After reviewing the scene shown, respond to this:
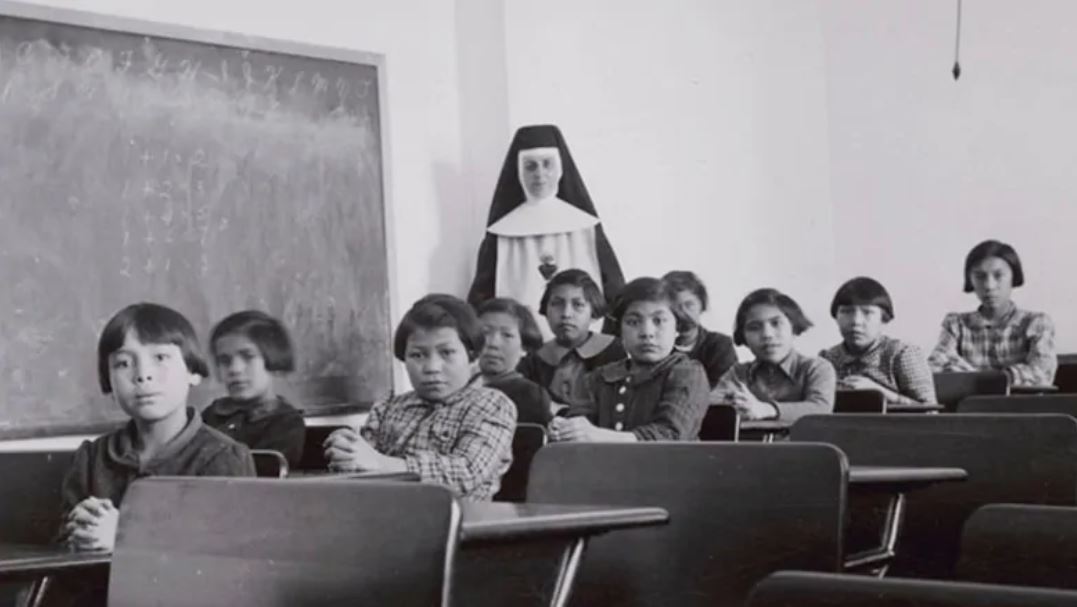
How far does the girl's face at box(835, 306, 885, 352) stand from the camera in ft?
20.9

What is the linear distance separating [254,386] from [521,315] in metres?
1.40

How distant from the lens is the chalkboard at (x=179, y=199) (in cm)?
481

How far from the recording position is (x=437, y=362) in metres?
3.66

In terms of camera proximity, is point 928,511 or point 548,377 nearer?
point 928,511

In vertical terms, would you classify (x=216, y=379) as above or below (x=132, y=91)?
below

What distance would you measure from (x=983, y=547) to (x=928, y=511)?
4.64ft

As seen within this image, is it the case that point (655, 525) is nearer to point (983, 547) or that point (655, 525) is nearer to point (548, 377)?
point (983, 547)

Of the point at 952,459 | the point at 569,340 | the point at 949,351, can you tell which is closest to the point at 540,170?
the point at 569,340

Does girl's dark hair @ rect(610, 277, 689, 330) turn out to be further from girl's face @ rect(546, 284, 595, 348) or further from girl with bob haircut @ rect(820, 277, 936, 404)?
girl with bob haircut @ rect(820, 277, 936, 404)

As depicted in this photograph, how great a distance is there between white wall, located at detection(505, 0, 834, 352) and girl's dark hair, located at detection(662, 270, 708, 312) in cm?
28

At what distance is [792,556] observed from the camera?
1.83 meters

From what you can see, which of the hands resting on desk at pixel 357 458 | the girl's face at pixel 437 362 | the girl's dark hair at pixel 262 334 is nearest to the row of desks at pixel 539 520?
the hands resting on desk at pixel 357 458

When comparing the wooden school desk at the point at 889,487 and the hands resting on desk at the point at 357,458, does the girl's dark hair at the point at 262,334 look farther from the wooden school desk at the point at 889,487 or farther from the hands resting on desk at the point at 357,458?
the wooden school desk at the point at 889,487

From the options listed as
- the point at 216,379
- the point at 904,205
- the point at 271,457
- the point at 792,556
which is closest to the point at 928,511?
the point at 792,556
